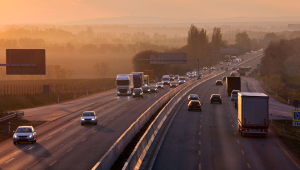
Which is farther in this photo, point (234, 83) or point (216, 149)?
point (234, 83)

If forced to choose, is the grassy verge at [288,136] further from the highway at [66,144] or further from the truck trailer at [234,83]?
the truck trailer at [234,83]

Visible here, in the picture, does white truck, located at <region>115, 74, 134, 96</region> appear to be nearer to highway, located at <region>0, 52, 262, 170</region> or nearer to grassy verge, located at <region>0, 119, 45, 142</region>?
highway, located at <region>0, 52, 262, 170</region>

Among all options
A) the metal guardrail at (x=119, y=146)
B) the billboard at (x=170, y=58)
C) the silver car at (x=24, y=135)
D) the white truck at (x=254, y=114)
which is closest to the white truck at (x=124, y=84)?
the metal guardrail at (x=119, y=146)

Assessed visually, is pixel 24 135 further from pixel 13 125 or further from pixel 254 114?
pixel 254 114

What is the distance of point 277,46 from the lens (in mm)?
174250

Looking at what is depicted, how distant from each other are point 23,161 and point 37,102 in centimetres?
5075

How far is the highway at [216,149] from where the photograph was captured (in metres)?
21.1

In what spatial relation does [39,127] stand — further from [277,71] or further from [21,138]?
[277,71]

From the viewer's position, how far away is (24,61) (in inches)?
1622

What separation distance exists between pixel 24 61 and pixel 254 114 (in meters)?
24.1

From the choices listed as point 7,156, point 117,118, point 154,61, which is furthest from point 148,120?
point 154,61

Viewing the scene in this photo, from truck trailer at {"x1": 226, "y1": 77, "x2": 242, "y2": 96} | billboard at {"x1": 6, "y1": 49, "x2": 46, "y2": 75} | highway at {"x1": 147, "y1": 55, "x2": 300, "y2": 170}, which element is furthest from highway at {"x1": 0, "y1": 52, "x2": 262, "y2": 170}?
truck trailer at {"x1": 226, "y1": 77, "x2": 242, "y2": 96}

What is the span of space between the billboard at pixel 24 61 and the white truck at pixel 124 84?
97.0ft

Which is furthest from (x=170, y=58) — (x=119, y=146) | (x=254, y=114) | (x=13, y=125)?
(x=119, y=146)
